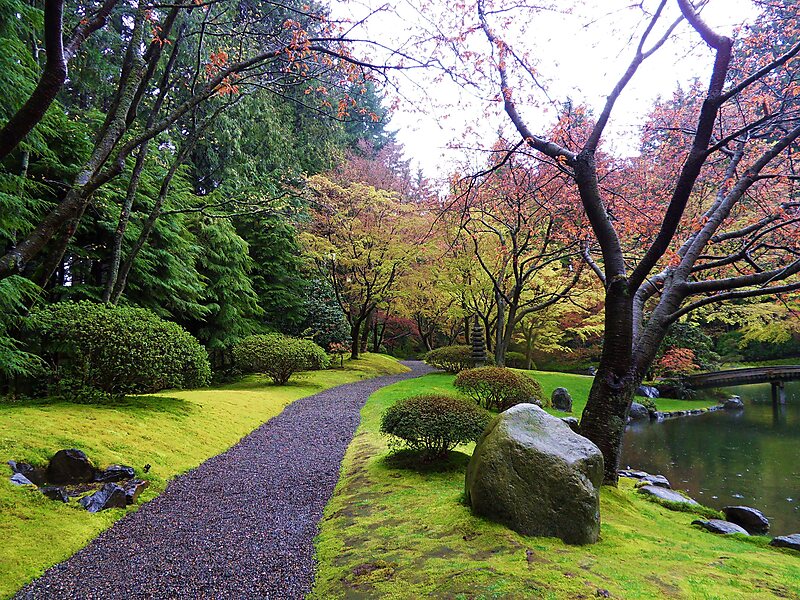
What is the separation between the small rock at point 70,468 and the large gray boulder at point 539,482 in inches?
153

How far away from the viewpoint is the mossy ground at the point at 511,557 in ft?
8.46

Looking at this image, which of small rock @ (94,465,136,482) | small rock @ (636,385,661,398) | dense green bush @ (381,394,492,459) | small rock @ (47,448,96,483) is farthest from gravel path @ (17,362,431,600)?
small rock @ (636,385,661,398)

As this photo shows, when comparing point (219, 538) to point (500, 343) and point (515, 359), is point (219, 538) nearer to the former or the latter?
point (500, 343)

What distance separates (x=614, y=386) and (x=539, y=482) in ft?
5.80

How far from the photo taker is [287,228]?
17.2 m

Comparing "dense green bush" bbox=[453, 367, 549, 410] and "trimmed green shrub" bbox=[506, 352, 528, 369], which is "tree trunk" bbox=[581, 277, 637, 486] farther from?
"trimmed green shrub" bbox=[506, 352, 528, 369]

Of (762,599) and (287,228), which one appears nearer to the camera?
(762,599)

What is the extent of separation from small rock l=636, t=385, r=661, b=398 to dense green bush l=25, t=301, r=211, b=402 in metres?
15.1

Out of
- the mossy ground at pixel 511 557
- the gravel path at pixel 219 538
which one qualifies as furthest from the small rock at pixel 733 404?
the gravel path at pixel 219 538

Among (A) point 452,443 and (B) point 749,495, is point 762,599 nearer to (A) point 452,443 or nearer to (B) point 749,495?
(A) point 452,443

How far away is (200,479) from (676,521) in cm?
544

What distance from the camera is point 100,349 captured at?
259 inches

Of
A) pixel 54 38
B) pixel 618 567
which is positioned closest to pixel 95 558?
pixel 54 38

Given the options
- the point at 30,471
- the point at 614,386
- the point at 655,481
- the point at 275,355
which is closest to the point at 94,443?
the point at 30,471
